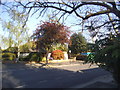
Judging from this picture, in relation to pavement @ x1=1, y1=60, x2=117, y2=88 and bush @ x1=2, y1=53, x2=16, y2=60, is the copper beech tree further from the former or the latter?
bush @ x1=2, y1=53, x2=16, y2=60

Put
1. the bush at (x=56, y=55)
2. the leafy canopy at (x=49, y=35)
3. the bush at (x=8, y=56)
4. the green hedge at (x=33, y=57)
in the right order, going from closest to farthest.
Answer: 1. the leafy canopy at (x=49, y=35)
2. the green hedge at (x=33, y=57)
3. the bush at (x=8, y=56)
4. the bush at (x=56, y=55)

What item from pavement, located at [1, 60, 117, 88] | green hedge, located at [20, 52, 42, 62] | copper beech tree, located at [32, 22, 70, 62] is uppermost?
copper beech tree, located at [32, 22, 70, 62]

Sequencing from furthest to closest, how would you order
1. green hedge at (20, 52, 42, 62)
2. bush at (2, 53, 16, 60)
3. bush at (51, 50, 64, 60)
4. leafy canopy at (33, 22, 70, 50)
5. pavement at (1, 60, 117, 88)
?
bush at (51, 50, 64, 60)
bush at (2, 53, 16, 60)
green hedge at (20, 52, 42, 62)
leafy canopy at (33, 22, 70, 50)
pavement at (1, 60, 117, 88)

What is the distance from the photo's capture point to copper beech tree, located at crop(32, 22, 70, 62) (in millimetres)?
19562

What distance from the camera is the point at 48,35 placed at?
19.4 m

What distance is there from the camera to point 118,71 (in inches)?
212

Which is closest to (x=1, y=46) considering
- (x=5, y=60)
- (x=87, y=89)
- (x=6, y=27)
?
(x=5, y=60)

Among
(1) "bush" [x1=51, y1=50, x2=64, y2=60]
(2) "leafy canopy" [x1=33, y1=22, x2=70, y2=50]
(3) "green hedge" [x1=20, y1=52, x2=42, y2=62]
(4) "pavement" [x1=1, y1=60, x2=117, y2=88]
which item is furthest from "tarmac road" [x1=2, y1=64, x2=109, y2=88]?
(1) "bush" [x1=51, y1=50, x2=64, y2=60]

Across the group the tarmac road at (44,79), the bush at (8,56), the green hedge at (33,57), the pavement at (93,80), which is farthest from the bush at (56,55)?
the tarmac road at (44,79)

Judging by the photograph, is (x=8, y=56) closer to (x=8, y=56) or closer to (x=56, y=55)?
(x=8, y=56)

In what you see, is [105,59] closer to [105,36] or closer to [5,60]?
[105,36]

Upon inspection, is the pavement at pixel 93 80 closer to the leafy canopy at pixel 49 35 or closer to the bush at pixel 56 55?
the leafy canopy at pixel 49 35

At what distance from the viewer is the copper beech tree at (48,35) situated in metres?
19.6

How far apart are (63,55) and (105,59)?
2361cm
